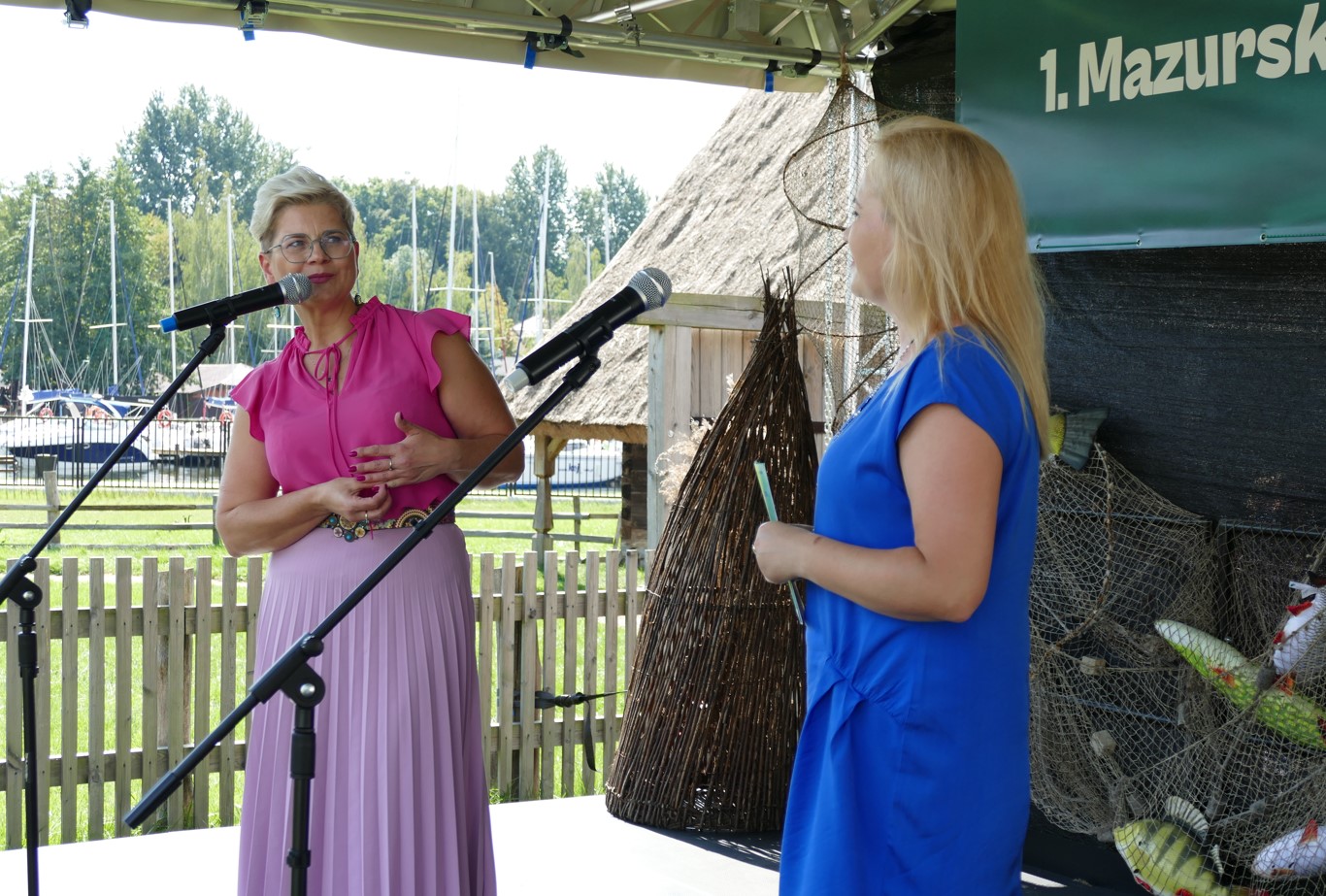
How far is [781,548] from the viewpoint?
197 centimetres

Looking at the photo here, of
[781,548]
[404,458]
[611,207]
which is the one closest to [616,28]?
[404,458]

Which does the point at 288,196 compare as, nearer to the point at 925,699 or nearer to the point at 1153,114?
the point at 925,699

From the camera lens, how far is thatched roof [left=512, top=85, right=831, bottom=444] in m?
9.47

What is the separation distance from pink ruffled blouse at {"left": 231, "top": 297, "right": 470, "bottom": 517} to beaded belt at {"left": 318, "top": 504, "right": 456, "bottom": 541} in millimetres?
19

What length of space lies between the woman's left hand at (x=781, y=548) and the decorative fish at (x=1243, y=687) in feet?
6.46

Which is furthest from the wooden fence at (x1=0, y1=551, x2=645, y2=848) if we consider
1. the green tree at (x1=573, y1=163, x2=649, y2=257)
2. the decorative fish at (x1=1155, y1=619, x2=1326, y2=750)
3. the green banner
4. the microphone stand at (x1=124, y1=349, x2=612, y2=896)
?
the green tree at (x1=573, y1=163, x2=649, y2=257)

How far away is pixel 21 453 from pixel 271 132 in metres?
38.1

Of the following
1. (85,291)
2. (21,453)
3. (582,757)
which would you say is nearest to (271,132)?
(85,291)

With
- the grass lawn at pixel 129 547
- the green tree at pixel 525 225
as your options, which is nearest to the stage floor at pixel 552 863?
the grass lawn at pixel 129 547

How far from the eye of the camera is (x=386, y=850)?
2719 millimetres

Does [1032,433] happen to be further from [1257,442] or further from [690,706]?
[690,706]

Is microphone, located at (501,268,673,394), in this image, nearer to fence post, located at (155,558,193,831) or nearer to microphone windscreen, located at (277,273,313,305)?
microphone windscreen, located at (277,273,313,305)

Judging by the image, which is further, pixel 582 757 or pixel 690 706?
pixel 582 757

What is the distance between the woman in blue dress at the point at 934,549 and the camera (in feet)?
5.93
